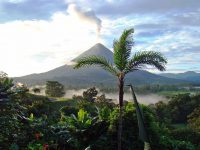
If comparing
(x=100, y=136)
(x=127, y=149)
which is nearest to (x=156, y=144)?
(x=127, y=149)

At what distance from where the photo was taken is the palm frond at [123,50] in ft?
59.3

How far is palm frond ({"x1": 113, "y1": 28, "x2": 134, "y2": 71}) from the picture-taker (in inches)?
712

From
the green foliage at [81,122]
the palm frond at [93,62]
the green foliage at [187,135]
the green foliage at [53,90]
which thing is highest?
the palm frond at [93,62]

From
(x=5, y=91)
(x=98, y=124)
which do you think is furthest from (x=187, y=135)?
(x=5, y=91)

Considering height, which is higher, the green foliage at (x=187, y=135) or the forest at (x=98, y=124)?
the forest at (x=98, y=124)

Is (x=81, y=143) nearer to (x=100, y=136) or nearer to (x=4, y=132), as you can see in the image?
(x=100, y=136)

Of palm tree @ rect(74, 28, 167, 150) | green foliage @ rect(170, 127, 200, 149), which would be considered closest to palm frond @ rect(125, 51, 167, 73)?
palm tree @ rect(74, 28, 167, 150)

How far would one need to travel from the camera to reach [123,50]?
18141 mm

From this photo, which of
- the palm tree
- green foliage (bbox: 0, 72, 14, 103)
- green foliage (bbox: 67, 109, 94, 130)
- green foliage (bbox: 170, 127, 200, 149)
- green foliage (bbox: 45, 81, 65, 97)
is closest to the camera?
green foliage (bbox: 0, 72, 14, 103)

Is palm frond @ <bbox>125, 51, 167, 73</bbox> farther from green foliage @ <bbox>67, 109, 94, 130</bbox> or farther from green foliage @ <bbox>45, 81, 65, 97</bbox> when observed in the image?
green foliage @ <bbox>45, 81, 65, 97</bbox>

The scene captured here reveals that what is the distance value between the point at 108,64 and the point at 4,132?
648 centimetres

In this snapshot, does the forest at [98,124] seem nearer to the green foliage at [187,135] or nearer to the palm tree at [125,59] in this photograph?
the palm tree at [125,59]

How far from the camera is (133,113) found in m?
24.7

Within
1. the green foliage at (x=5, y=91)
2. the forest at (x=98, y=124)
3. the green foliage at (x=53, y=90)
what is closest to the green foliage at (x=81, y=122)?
the forest at (x=98, y=124)
